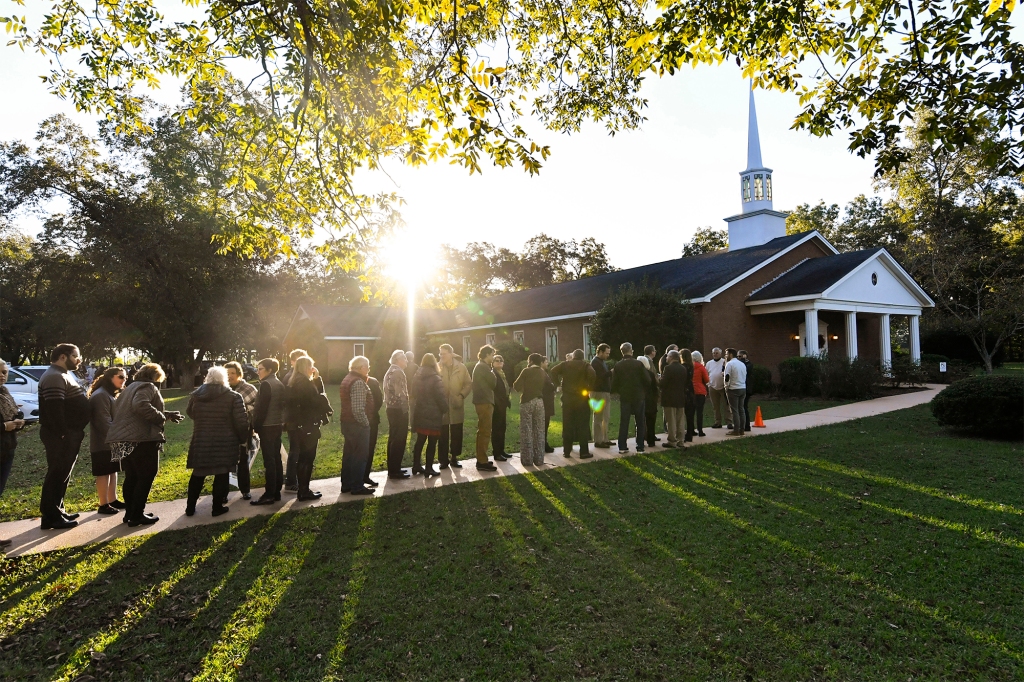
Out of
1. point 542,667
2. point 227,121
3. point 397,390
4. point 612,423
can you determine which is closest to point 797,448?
point 612,423

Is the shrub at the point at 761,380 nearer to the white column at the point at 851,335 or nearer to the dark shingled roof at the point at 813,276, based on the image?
the dark shingled roof at the point at 813,276

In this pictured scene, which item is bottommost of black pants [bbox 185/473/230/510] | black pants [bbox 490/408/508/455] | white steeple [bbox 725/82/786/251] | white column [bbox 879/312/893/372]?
black pants [bbox 185/473/230/510]

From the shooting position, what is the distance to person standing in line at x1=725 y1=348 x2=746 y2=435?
496 inches

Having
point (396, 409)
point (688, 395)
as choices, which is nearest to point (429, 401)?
point (396, 409)

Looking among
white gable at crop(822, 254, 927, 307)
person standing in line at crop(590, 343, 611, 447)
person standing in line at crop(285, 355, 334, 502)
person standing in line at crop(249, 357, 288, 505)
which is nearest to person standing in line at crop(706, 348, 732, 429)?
person standing in line at crop(590, 343, 611, 447)

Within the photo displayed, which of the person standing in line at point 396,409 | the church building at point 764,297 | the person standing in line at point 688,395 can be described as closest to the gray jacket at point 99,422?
the person standing in line at point 396,409

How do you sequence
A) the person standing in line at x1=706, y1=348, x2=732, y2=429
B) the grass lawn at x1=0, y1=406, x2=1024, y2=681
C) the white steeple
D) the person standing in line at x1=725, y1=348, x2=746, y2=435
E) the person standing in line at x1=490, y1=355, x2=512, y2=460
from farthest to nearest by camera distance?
the white steeple < the person standing in line at x1=706, y1=348, x2=732, y2=429 < the person standing in line at x1=725, y1=348, x2=746, y2=435 < the person standing in line at x1=490, y1=355, x2=512, y2=460 < the grass lawn at x1=0, y1=406, x2=1024, y2=681

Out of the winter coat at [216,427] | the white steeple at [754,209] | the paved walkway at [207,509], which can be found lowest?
the paved walkway at [207,509]

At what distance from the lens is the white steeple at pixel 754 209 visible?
31.3 metres

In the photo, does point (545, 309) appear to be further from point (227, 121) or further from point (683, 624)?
point (683, 624)

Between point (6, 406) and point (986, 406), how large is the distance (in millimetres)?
15171

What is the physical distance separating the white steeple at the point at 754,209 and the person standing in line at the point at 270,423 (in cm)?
2762

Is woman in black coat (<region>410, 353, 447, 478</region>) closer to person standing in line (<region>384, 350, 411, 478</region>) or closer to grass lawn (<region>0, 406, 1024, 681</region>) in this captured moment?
person standing in line (<region>384, 350, 411, 478</region>)

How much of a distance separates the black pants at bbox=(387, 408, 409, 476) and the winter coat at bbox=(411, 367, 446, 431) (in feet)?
0.58
